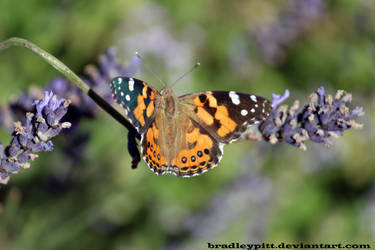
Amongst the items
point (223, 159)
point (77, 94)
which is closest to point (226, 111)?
point (77, 94)

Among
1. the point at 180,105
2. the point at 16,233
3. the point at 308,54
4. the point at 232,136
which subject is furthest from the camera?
the point at 308,54

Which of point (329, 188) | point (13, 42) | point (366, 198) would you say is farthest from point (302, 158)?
point (13, 42)

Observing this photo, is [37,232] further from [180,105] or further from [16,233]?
[180,105]

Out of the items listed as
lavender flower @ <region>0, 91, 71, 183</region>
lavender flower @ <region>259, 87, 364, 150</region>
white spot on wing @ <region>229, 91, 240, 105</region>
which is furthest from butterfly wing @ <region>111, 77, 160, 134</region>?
lavender flower @ <region>259, 87, 364, 150</region>

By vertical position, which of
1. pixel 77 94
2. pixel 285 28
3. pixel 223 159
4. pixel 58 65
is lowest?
pixel 58 65

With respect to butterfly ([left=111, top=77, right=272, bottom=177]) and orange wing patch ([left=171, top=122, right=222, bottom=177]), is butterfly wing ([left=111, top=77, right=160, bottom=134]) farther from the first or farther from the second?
orange wing patch ([left=171, top=122, right=222, bottom=177])

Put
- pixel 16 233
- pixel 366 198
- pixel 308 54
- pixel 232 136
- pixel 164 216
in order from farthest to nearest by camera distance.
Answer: pixel 308 54 → pixel 366 198 → pixel 164 216 → pixel 16 233 → pixel 232 136

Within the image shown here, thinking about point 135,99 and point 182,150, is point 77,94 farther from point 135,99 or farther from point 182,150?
point 182,150
